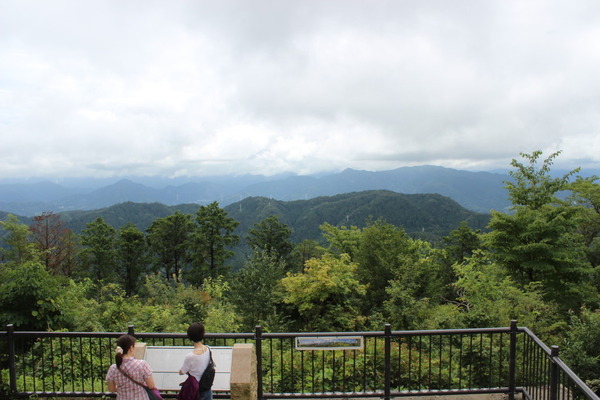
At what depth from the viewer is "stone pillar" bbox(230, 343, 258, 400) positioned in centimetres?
466

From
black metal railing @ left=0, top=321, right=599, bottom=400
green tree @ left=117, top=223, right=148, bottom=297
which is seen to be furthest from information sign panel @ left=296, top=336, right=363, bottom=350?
green tree @ left=117, top=223, right=148, bottom=297

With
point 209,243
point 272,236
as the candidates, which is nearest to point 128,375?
point 209,243

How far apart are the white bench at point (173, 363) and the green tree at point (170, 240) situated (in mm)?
37404

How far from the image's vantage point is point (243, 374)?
4.71 meters

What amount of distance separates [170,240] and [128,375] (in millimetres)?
40758

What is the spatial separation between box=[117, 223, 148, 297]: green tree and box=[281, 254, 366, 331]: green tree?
3081 cm

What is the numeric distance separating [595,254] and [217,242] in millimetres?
33197

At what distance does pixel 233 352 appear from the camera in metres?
4.79

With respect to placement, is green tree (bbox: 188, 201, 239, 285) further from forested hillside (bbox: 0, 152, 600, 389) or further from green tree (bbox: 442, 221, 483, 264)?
green tree (bbox: 442, 221, 483, 264)

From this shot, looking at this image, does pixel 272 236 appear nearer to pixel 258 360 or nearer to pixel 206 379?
pixel 258 360

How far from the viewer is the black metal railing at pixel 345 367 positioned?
4898 mm

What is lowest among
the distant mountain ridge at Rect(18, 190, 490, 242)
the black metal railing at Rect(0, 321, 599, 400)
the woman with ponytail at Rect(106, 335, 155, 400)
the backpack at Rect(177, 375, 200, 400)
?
the distant mountain ridge at Rect(18, 190, 490, 242)

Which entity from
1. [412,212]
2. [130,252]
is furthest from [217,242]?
[412,212]

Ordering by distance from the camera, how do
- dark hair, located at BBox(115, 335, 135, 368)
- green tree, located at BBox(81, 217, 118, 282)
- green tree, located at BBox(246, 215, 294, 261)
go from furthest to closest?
green tree, located at BBox(246, 215, 294, 261), green tree, located at BBox(81, 217, 118, 282), dark hair, located at BBox(115, 335, 135, 368)
